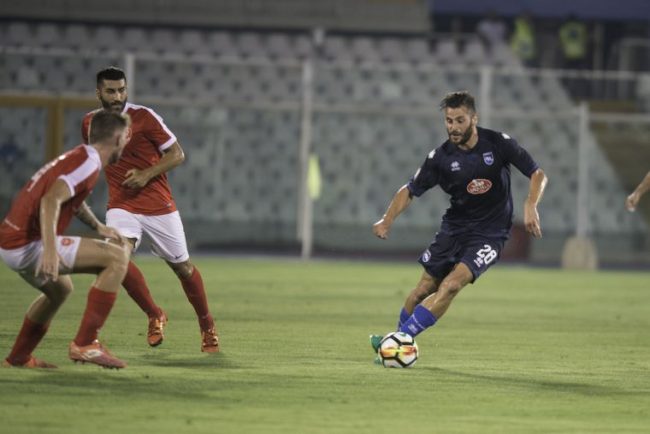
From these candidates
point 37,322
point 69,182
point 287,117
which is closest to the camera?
point 69,182

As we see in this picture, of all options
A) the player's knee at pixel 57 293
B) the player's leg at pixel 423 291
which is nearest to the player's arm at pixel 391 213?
the player's leg at pixel 423 291

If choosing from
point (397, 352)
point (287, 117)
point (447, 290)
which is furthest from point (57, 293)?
point (287, 117)

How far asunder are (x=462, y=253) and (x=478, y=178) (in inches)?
22.9

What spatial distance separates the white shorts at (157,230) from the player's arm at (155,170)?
335 mm

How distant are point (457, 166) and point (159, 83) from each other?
15116 mm

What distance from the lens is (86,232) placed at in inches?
871

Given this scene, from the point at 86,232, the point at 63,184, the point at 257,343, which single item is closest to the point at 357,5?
the point at 86,232

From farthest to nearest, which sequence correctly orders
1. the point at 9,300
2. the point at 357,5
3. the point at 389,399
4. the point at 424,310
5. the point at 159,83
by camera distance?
the point at 357,5 → the point at 159,83 → the point at 9,300 → the point at 424,310 → the point at 389,399

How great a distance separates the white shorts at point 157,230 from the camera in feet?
32.2

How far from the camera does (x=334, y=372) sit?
8.73 metres

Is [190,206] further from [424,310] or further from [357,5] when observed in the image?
[424,310]

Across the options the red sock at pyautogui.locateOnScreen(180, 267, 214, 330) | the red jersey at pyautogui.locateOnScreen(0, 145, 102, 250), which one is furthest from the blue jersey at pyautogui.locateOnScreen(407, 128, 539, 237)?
the red jersey at pyautogui.locateOnScreen(0, 145, 102, 250)

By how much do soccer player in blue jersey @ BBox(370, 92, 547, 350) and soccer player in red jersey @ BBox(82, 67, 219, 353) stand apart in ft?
4.81

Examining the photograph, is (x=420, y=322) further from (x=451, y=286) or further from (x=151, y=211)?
(x=151, y=211)
